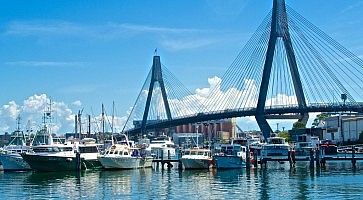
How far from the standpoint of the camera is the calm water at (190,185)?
41.8 metres

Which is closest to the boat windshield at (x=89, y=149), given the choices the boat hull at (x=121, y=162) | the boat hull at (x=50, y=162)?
the boat hull at (x=50, y=162)

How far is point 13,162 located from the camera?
226ft

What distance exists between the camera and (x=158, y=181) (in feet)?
176

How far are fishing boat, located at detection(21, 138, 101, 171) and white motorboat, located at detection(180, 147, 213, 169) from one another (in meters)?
10.7

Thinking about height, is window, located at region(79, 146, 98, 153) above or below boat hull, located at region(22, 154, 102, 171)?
above

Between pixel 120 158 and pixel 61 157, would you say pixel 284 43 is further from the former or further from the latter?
pixel 61 157

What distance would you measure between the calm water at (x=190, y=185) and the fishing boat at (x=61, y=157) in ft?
4.27

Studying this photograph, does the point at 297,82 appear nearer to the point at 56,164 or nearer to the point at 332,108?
the point at 332,108

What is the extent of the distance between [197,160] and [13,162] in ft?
64.7

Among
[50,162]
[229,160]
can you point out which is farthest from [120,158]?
[229,160]

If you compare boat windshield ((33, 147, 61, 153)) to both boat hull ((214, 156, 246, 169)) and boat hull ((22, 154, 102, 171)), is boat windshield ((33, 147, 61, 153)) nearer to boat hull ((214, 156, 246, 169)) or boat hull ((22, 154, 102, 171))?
boat hull ((22, 154, 102, 171))

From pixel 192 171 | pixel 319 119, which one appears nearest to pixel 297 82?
pixel 192 171

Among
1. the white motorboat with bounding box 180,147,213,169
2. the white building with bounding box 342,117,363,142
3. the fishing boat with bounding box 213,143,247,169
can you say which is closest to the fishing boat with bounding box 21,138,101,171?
the white motorboat with bounding box 180,147,213,169

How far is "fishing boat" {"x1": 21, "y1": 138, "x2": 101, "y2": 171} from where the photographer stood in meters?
65.0
